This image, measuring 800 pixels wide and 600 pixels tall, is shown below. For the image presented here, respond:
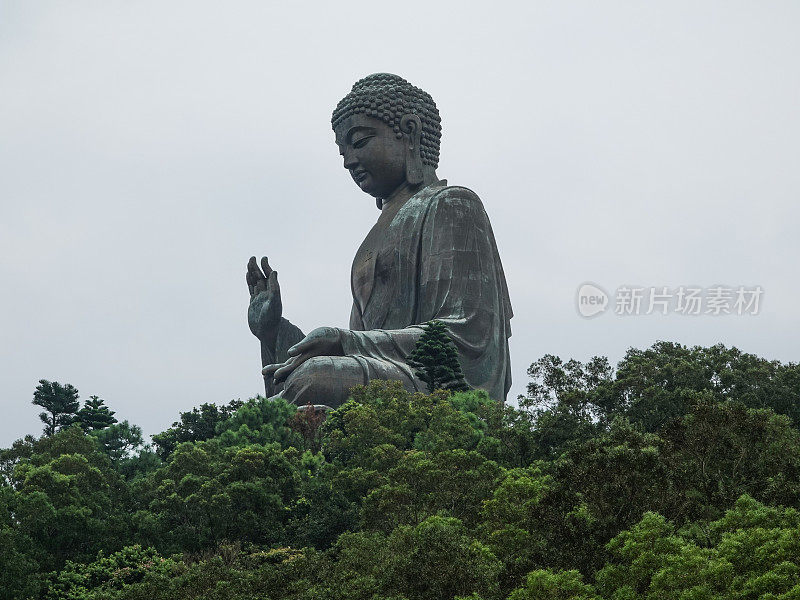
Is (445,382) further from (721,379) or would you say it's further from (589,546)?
(589,546)

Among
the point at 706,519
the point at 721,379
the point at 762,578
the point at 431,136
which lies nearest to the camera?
the point at 762,578

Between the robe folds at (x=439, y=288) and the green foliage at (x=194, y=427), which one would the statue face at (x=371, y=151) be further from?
the green foliage at (x=194, y=427)

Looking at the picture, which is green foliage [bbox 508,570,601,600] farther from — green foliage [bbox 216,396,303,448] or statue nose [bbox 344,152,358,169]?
statue nose [bbox 344,152,358,169]

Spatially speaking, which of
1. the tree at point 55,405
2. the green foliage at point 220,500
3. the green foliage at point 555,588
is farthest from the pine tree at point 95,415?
the green foliage at point 555,588

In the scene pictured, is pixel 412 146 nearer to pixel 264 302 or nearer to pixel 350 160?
pixel 350 160

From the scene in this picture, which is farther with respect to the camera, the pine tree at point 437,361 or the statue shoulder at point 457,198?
the statue shoulder at point 457,198

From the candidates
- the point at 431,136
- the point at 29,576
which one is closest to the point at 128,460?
the point at 29,576

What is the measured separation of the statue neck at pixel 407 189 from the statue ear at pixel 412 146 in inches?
4.9

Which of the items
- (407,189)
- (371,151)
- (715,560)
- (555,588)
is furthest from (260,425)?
(715,560)

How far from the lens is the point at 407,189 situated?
23.4 metres

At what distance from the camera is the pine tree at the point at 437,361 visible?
2006 centimetres

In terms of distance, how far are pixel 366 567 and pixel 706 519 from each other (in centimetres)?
292

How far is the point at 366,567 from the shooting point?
13.0 meters

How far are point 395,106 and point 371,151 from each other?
0.76m
